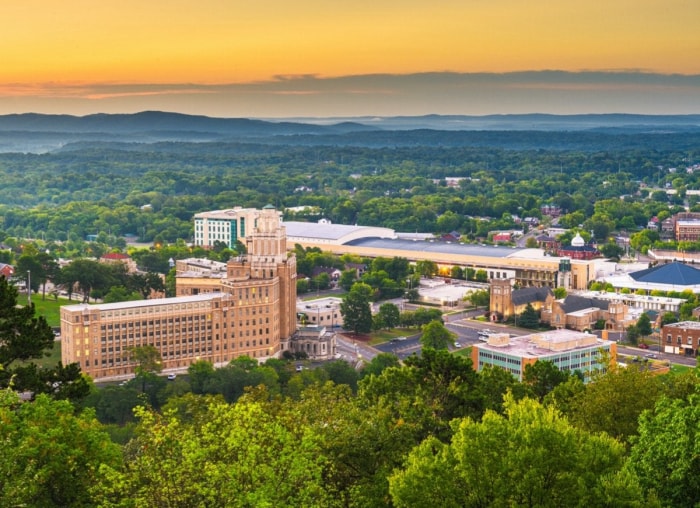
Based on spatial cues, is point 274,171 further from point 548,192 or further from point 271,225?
point 271,225

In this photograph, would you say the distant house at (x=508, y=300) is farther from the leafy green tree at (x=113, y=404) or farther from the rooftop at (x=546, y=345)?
the leafy green tree at (x=113, y=404)

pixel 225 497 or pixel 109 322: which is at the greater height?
pixel 225 497

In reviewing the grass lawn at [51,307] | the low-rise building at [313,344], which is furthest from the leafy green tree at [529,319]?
the grass lawn at [51,307]

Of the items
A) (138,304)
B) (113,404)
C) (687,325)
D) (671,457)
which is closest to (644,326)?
(687,325)

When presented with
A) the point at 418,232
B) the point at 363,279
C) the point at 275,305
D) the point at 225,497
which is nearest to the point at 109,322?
the point at 275,305

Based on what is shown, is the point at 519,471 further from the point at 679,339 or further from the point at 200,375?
the point at 679,339

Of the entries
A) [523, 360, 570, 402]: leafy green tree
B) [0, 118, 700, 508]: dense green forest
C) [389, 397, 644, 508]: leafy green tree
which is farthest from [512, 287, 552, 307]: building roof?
[389, 397, 644, 508]: leafy green tree
